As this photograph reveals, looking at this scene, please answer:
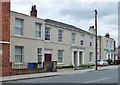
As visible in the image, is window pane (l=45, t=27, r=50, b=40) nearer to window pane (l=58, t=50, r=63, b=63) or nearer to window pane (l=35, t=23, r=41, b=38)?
window pane (l=35, t=23, r=41, b=38)

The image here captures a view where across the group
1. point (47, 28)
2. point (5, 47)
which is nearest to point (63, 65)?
point (47, 28)

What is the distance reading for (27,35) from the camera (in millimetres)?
33812

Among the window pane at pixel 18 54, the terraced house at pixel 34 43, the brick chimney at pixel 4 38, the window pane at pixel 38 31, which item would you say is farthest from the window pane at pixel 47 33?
the brick chimney at pixel 4 38

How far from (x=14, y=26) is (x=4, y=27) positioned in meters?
3.82

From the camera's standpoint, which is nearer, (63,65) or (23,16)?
(23,16)

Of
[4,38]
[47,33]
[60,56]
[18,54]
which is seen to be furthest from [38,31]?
[4,38]

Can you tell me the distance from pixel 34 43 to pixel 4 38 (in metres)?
8.25

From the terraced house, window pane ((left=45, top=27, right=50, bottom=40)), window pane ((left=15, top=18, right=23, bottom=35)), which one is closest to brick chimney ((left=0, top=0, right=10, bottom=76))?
the terraced house

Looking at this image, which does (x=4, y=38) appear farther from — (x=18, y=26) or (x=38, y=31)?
(x=38, y=31)

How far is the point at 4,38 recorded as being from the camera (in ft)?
89.1

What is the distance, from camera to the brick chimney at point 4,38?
26653mm

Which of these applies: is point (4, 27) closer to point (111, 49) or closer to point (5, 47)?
point (5, 47)

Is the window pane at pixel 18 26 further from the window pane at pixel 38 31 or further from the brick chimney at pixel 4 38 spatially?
the brick chimney at pixel 4 38

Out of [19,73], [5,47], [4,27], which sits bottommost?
[19,73]
